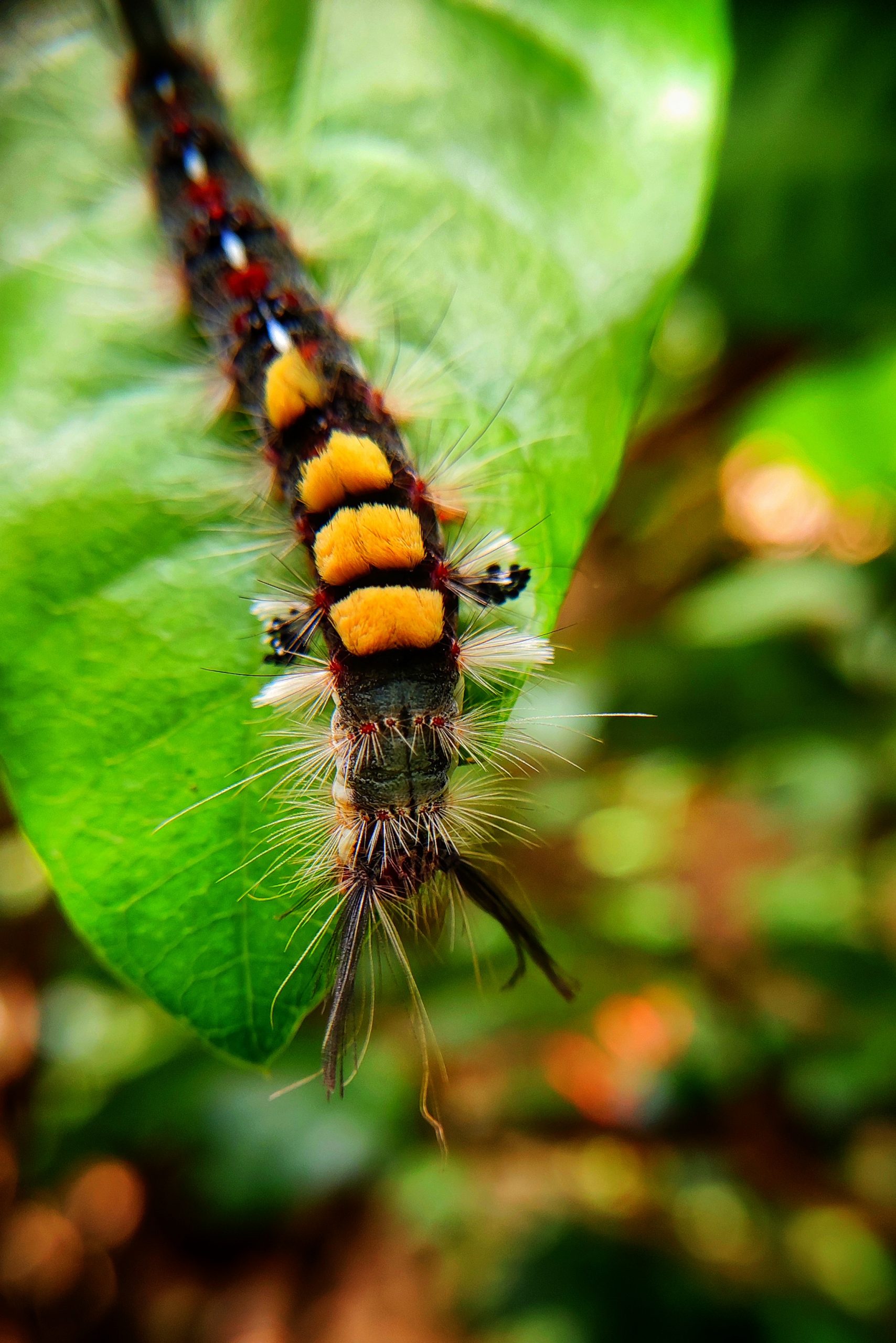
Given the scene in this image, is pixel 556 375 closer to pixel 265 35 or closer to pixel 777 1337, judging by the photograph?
pixel 265 35

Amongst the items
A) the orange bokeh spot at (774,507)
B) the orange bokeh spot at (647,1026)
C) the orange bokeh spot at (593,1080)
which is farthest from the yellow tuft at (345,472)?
the orange bokeh spot at (647,1026)

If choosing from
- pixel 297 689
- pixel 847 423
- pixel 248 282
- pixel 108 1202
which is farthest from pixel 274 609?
pixel 108 1202

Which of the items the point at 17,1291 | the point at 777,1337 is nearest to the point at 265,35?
the point at 777,1337

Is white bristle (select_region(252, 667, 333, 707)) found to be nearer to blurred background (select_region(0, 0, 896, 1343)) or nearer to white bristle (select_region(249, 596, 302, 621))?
white bristle (select_region(249, 596, 302, 621))

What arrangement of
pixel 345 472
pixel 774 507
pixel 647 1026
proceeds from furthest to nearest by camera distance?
pixel 647 1026
pixel 774 507
pixel 345 472

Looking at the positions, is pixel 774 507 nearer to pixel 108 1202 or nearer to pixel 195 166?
pixel 195 166
